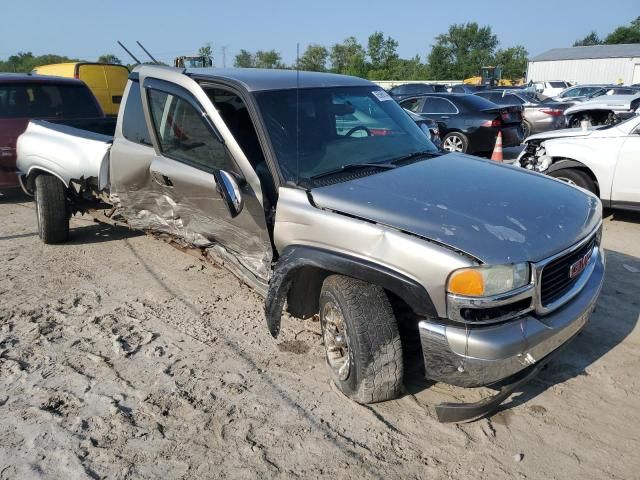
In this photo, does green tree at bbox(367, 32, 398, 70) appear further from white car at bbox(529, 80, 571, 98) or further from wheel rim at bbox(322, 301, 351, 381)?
wheel rim at bbox(322, 301, 351, 381)

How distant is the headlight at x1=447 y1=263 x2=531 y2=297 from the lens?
2461 mm

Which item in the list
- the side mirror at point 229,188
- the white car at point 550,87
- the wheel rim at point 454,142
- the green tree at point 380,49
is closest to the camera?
the side mirror at point 229,188

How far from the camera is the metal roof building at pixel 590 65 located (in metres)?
53.2

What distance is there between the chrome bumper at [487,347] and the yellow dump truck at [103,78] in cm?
1106

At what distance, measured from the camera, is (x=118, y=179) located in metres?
4.81

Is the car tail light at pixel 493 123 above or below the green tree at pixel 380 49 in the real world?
below

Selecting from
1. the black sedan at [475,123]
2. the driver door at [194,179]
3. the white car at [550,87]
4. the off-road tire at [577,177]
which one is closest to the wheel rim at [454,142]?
the black sedan at [475,123]

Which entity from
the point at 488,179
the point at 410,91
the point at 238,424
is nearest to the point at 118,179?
the point at 238,424

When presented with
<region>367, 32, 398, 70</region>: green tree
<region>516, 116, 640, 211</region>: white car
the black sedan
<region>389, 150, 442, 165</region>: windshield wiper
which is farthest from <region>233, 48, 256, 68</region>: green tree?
<region>367, 32, 398, 70</region>: green tree

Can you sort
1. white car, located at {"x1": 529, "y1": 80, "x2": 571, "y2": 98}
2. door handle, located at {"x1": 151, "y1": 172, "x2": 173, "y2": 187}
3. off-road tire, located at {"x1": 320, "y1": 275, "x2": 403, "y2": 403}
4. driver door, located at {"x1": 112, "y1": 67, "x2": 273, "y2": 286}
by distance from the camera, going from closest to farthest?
off-road tire, located at {"x1": 320, "y1": 275, "x2": 403, "y2": 403}, driver door, located at {"x1": 112, "y1": 67, "x2": 273, "y2": 286}, door handle, located at {"x1": 151, "y1": 172, "x2": 173, "y2": 187}, white car, located at {"x1": 529, "y1": 80, "x2": 571, "y2": 98}

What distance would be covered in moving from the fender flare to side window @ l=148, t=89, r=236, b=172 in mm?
837

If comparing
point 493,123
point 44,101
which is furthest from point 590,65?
point 44,101

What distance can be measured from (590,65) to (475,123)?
55.4 metres

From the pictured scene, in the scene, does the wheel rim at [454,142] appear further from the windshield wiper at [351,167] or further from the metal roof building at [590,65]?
the metal roof building at [590,65]
